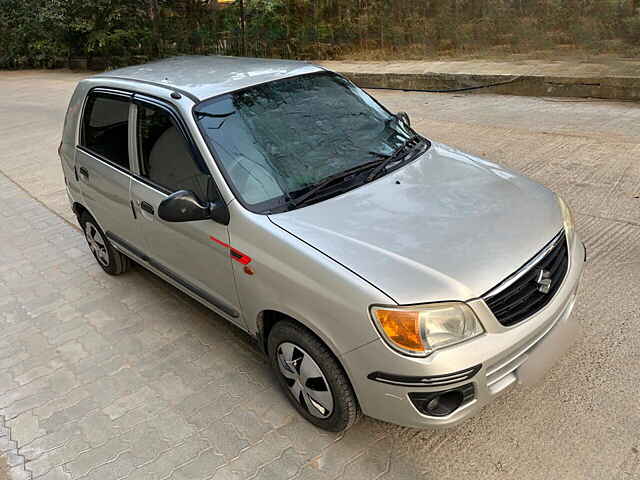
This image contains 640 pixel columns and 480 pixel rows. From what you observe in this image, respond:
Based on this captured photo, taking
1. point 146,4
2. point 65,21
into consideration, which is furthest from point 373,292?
point 65,21

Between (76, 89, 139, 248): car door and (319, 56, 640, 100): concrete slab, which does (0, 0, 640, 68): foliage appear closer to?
(319, 56, 640, 100): concrete slab

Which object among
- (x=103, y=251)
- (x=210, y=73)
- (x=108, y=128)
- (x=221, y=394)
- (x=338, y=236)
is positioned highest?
(x=210, y=73)

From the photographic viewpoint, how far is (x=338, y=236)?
2.64 m

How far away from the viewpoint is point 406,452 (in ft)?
9.00

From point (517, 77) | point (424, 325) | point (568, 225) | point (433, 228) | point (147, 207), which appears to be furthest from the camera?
point (517, 77)

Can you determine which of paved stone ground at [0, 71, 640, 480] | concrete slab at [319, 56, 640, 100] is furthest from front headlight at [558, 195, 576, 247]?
concrete slab at [319, 56, 640, 100]

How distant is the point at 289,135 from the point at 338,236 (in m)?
0.94

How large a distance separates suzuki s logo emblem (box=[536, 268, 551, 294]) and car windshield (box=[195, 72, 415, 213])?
121 cm

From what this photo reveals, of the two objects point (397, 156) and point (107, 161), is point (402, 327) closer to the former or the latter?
point (397, 156)

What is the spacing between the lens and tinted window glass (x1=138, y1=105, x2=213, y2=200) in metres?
3.19

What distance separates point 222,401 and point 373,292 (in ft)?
4.57

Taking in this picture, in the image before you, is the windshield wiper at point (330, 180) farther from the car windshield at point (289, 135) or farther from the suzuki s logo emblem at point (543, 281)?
the suzuki s logo emblem at point (543, 281)

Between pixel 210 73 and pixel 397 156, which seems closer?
pixel 397 156

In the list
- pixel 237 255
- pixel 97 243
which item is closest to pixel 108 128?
pixel 97 243
